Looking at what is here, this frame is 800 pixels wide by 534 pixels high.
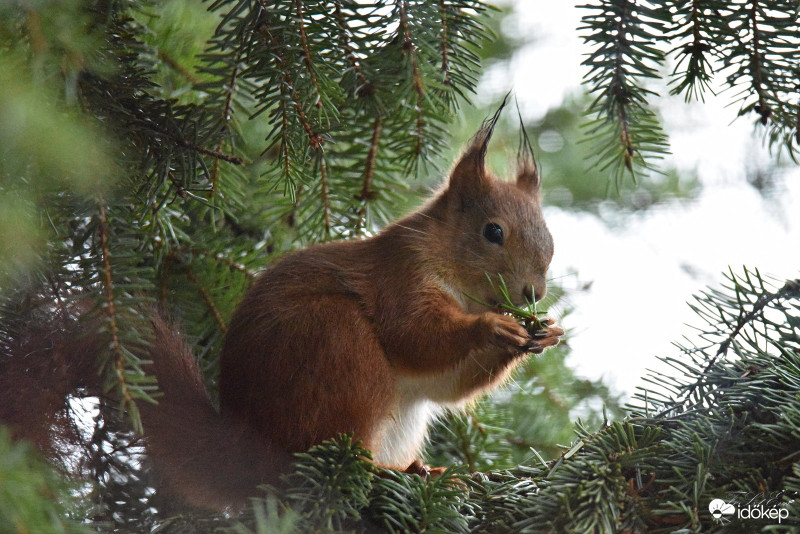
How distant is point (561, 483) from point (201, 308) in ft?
3.95

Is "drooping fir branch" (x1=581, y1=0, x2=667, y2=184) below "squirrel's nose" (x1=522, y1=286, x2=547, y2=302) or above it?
above

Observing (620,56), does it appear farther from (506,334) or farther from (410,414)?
(410,414)

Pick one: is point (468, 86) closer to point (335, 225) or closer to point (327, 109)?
point (327, 109)

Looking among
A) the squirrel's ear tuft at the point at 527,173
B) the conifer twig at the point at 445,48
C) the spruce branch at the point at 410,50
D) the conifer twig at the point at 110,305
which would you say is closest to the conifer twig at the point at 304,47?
the spruce branch at the point at 410,50

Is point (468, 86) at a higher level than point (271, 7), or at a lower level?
lower

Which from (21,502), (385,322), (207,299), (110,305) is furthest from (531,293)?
(21,502)

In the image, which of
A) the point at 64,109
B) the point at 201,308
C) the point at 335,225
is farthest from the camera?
the point at 335,225

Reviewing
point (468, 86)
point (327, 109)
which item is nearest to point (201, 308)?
point (327, 109)

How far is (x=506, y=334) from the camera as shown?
1.61 meters

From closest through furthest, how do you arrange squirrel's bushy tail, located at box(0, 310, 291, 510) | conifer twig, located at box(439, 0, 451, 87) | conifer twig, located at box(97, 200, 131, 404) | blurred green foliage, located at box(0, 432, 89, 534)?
blurred green foliage, located at box(0, 432, 89, 534)
conifer twig, located at box(97, 200, 131, 404)
squirrel's bushy tail, located at box(0, 310, 291, 510)
conifer twig, located at box(439, 0, 451, 87)

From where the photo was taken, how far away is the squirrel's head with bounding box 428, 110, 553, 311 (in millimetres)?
1944

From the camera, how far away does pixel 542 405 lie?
2.31m

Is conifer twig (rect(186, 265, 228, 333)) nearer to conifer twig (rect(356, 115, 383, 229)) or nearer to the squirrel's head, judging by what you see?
conifer twig (rect(356, 115, 383, 229))

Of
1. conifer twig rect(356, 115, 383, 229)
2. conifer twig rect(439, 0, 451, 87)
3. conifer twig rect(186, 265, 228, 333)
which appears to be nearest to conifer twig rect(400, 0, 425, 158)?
conifer twig rect(439, 0, 451, 87)
